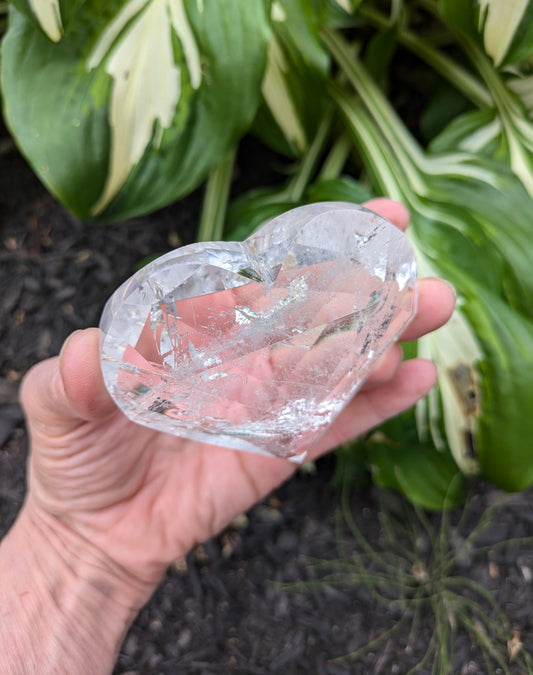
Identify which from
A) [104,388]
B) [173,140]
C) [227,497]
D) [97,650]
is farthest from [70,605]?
[173,140]

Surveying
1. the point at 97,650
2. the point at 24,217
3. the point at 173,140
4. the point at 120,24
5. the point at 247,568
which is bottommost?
the point at 247,568

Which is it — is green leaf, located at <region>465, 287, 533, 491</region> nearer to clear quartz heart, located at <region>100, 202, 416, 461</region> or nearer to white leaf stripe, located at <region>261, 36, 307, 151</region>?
clear quartz heart, located at <region>100, 202, 416, 461</region>

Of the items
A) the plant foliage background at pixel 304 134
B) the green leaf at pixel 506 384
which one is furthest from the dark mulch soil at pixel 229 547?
the green leaf at pixel 506 384

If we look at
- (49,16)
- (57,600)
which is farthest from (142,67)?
(57,600)

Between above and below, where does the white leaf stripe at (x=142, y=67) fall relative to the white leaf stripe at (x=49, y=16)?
below

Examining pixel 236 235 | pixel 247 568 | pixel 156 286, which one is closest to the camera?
pixel 156 286

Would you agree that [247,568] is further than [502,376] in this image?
Yes

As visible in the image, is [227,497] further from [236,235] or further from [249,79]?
[249,79]

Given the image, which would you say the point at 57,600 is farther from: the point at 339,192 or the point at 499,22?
the point at 499,22

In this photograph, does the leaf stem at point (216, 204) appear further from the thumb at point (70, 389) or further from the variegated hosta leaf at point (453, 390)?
the thumb at point (70, 389)
